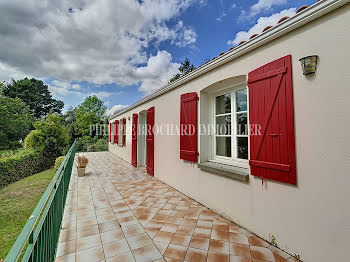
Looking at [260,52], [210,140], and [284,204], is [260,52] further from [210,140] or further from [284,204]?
[284,204]

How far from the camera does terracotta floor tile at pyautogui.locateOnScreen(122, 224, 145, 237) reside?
2242mm

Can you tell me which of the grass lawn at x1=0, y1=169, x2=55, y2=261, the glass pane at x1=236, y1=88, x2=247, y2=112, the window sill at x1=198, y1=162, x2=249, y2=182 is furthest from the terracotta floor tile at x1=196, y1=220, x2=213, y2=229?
the grass lawn at x1=0, y1=169, x2=55, y2=261

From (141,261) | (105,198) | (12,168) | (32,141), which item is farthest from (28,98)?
(141,261)

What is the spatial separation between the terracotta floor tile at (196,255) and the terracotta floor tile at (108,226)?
119 cm

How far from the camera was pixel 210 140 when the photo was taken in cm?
346

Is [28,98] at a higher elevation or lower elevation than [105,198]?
higher

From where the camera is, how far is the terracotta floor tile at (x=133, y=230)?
224 cm

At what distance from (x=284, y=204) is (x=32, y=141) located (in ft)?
42.0

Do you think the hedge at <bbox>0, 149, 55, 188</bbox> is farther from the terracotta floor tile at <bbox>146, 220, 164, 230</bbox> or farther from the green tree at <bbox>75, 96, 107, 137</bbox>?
the green tree at <bbox>75, 96, 107, 137</bbox>

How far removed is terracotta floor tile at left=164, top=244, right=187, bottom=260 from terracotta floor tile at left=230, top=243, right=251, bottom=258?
0.58 meters

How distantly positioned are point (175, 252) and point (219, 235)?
2.34ft

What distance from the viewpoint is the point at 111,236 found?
7.16 ft

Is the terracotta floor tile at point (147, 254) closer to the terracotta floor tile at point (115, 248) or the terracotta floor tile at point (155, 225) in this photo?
the terracotta floor tile at point (115, 248)

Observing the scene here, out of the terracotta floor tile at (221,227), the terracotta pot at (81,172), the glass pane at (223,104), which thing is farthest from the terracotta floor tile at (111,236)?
the terracotta pot at (81,172)
